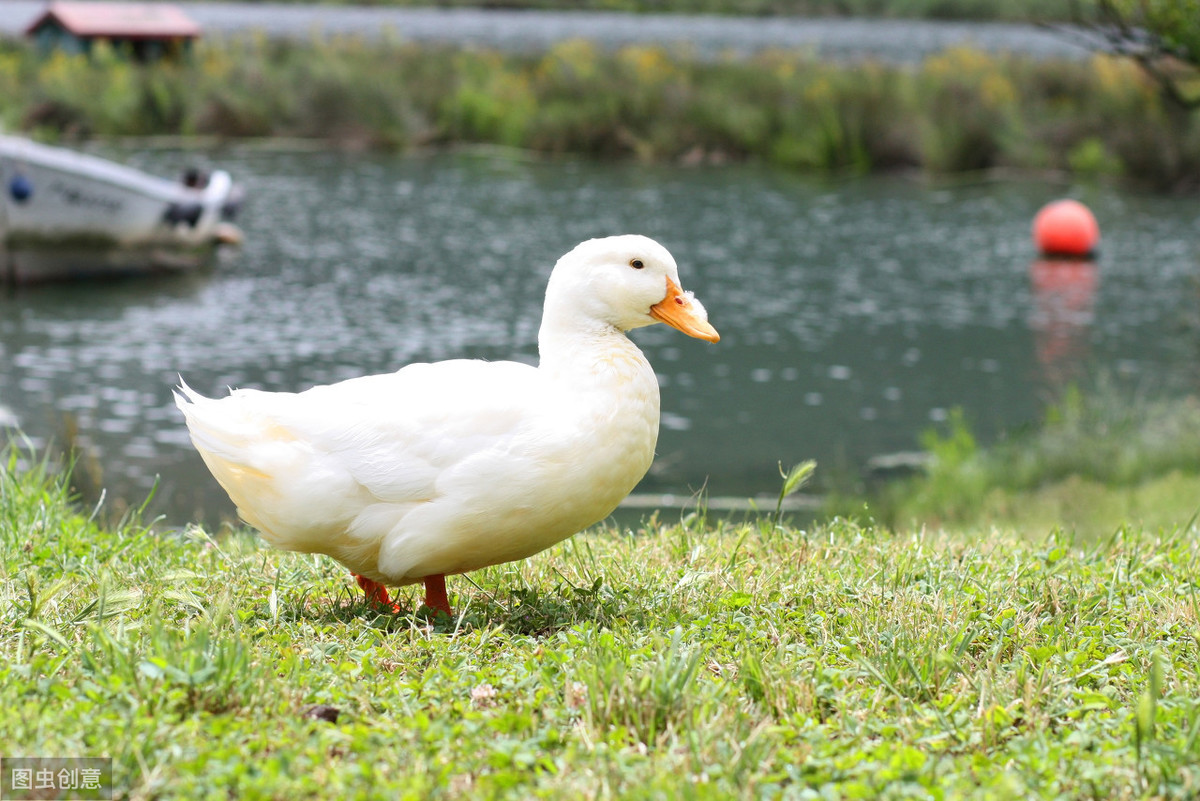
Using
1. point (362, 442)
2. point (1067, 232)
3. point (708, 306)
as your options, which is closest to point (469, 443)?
point (362, 442)

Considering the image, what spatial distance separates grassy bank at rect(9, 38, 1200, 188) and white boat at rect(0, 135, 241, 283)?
9.60 metres

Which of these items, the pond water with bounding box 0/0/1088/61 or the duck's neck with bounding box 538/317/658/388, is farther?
the pond water with bounding box 0/0/1088/61

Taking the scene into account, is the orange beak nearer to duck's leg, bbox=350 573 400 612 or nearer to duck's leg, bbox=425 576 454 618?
duck's leg, bbox=425 576 454 618

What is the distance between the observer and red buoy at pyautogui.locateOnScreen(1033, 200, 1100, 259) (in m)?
17.4

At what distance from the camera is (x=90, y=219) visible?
16125mm

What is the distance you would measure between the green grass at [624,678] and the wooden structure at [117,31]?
2844 cm

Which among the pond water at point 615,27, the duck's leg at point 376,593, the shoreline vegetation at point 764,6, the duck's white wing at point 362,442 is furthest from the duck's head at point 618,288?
the shoreline vegetation at point 764,6

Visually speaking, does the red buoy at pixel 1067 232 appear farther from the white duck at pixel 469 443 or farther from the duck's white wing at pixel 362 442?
the duck's white wing at pixel 362 442

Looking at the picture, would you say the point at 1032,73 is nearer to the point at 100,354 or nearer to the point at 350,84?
the point at 350,84

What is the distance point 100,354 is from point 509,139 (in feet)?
48.1

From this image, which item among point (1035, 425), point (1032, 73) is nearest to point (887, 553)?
point (1035, 425)

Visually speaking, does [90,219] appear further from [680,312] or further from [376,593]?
[680,312]

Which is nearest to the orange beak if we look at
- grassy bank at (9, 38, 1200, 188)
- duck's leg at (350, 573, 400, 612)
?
duck's leg at (350, 573, 400, 612)

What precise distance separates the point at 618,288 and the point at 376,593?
4.20 ft
